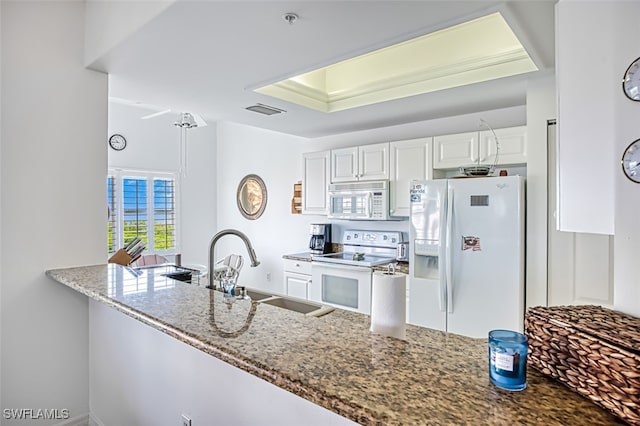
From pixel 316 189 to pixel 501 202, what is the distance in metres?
2.30

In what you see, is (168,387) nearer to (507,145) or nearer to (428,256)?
(428,256)

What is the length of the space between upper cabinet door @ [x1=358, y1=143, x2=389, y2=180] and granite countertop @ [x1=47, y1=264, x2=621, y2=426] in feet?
8.82

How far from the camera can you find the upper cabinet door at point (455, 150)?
132 inches

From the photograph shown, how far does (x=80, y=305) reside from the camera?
8.21 ft

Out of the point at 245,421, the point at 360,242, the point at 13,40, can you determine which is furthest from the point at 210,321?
the point at 360,242

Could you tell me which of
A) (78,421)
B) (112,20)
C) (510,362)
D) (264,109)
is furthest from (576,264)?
(78,421)

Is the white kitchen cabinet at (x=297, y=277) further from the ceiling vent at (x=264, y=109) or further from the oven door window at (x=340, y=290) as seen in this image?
the ceiling vent at (x=264, y=109)

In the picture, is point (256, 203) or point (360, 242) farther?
point (256, 203)

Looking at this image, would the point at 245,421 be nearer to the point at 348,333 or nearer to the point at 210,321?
the point at 210,321

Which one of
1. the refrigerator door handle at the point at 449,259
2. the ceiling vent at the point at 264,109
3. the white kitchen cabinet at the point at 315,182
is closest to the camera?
the refrigerator door handle at the point at 449,259

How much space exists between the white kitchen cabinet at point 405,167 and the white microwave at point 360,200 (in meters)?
0.09

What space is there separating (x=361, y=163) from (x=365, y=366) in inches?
132

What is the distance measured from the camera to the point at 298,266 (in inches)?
177

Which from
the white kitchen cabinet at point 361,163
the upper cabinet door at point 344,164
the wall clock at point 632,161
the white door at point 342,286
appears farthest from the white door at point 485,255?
the wall clock at point 632,161
